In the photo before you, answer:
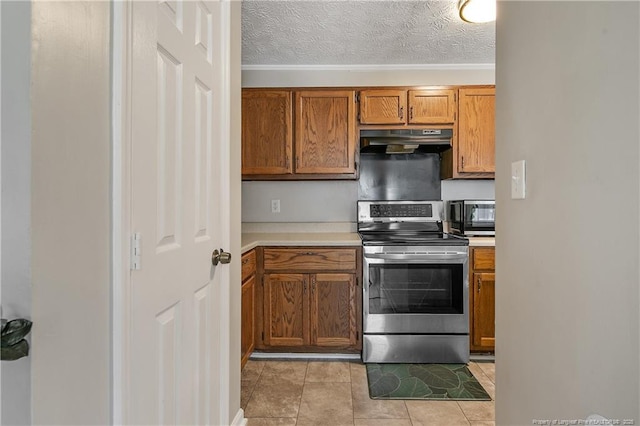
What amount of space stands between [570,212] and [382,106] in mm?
2247

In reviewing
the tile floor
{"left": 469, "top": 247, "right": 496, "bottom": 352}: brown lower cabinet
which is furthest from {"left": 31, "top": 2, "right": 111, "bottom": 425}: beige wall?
{"left": 469, "top": 247, "right": 496, "bottom": 352}: brown lower cabinet

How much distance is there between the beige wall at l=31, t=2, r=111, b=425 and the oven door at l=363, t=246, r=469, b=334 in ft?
6.36

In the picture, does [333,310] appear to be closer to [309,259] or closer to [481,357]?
[309,259]

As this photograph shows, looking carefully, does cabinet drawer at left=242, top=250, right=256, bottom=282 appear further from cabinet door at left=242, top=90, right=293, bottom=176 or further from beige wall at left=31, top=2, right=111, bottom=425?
beige wall at left=31, top=2, right=111, bottom=425

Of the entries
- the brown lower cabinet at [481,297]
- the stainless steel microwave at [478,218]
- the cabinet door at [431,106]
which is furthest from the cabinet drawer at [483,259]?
the cabinet door at [431,106]

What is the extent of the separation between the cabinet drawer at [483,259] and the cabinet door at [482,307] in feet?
0.16

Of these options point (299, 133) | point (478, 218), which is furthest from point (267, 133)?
point (478, 218)

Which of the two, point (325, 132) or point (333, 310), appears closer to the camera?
point (333, 310)

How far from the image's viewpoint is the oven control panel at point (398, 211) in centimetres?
310

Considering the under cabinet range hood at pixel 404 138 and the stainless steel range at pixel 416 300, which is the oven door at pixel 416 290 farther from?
the under cabinet range hood at pixel 404 138

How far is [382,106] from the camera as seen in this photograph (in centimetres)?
286

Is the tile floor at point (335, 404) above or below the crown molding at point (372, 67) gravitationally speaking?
below

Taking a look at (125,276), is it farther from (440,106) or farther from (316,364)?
(440,106)

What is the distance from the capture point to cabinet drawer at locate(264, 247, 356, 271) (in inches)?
100.0
